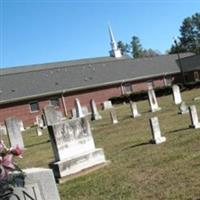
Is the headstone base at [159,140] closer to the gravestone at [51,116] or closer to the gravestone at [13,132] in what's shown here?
the gravestone at [51,116]

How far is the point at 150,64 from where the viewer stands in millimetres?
56531

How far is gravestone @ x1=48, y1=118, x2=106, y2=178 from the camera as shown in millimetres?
11359

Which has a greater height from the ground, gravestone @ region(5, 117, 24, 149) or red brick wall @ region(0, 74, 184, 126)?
red brick wall @ region(0, 74, 184, 126)

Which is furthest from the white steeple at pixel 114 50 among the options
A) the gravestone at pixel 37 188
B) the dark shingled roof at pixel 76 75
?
the gravestone at pixel 37 188

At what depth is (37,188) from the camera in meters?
5.63

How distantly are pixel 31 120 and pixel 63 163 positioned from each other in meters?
32.0

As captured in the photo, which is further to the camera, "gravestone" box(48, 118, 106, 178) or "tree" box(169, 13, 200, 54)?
"tree" box(169, 13, 200, 54)

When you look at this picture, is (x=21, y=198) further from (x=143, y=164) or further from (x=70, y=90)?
(x=70, y=90)

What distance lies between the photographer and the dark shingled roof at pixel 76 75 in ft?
144

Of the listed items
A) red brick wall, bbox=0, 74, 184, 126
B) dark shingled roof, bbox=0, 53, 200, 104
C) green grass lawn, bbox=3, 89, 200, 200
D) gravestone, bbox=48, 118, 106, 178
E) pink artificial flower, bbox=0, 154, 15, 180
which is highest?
dark shingled roof, bbox=0, 53, 200, 104

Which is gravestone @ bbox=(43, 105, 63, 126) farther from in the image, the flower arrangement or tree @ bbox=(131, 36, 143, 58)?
tree @ bbox=(131, 36, 143, 58)

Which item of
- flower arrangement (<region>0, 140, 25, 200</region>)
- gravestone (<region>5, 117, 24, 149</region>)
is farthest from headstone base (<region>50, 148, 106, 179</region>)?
gravestone (<region>5, 117, 24, 149</region>)

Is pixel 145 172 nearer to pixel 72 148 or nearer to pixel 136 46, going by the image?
pixel 72 148

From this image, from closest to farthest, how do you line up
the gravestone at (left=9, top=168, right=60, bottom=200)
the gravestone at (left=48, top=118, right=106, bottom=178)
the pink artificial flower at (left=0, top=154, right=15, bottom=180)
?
1. the pink artificial flower at (left=0, top=154, right=15, bottom=180)
2. the gravestone at (left=9, top=168, right=60, bottom=200)
3. the gravestone at (left=48, top=118, right=106, bottom=178)
